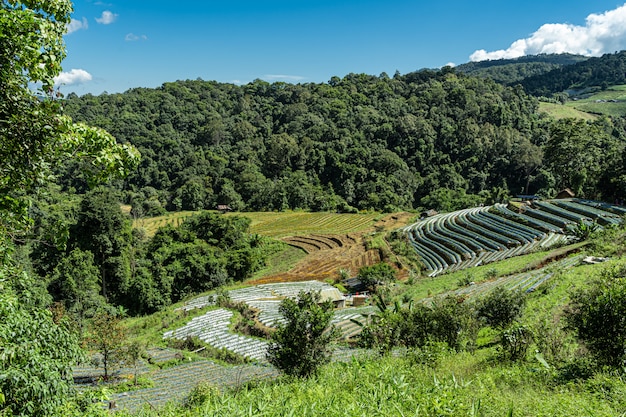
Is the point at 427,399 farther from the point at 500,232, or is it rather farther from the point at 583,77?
the point at 583,77

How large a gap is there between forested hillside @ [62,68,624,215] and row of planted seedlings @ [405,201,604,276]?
742 inches

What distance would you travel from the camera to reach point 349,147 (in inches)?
3538

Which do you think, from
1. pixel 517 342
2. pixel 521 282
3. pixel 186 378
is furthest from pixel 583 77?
pixel 186 378

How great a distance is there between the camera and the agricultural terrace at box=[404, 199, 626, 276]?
106 feet

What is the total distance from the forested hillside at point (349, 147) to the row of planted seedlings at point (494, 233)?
742 inches

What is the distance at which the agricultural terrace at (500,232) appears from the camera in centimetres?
3244

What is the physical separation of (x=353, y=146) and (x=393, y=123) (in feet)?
50.2

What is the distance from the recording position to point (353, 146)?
90188mm

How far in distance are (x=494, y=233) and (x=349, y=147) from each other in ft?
182

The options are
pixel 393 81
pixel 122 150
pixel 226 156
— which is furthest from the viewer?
pixel 393 81

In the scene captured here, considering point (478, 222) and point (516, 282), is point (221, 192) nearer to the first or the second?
point (478, 222)

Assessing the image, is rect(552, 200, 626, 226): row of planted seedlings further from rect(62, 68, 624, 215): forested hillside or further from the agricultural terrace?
rect(62, 68, 624, 215): forested hillside

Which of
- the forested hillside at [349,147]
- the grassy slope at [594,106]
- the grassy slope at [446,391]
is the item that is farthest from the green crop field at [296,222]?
the grassy slope at [594,106]

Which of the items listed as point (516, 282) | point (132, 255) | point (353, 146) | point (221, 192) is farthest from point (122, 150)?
point (353, 146)
